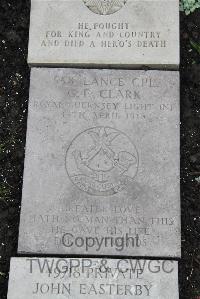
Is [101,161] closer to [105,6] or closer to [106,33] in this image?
[106,33]

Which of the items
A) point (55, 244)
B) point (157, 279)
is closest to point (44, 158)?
point (55, 244)

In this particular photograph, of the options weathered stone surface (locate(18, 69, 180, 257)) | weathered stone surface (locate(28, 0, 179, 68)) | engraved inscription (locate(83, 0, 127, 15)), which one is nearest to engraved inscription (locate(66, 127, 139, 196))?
weathered stone surface (locate(18, 69, 180, 257))

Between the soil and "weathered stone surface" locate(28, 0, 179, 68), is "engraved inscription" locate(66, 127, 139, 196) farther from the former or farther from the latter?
"weathered stone surface" locate(28, 0, 179, 68)

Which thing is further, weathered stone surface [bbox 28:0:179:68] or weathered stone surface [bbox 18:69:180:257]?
weathered stone surface [bbox 28:0:179:68]

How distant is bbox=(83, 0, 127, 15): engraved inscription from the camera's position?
4355 mm

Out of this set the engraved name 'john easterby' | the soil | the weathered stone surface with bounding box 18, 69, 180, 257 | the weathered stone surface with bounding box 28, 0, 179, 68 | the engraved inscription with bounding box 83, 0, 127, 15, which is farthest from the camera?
the engraved inscription with bounding box 83, 0, 127, 15

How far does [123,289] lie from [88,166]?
898mm

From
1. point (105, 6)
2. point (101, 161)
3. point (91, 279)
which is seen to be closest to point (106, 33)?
point (105, 6)

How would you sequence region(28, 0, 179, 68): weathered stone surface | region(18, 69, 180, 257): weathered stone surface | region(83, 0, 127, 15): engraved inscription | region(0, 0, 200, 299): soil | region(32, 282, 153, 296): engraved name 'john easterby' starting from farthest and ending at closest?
region(83, 0, 127, 15): engraved inscription, region(28, 0, 179, 68): weathered stone surface, region(0, 0, 200, 299): soil, region(18, 69, 180, 257): weathered stone surface, region(32, 282, 153, 296): engraved name 'john easterby'

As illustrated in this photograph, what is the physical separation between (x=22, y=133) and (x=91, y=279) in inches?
50.8

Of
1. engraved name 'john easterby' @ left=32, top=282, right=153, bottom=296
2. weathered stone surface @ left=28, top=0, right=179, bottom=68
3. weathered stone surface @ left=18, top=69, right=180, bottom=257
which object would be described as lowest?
engraved name 'john easterby' @ left=32, top=282, right=153, bottom=296

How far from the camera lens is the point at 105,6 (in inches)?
172

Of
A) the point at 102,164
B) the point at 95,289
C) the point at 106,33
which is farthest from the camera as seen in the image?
the point at 106,33

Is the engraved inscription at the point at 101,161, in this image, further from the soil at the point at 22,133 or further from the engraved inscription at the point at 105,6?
the engraved inscription at the point at 105,6
